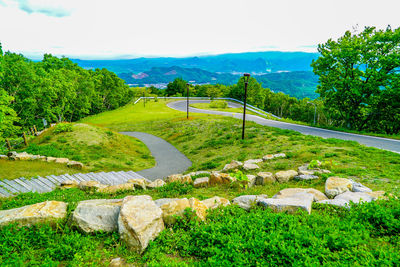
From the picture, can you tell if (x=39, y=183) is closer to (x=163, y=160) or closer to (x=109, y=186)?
(x=109, y=186)

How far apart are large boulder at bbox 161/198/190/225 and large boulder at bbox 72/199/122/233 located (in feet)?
4.37

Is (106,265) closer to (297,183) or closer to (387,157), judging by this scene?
(297,183)

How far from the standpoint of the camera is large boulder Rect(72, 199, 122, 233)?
5.44m

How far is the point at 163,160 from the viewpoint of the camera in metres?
23.0

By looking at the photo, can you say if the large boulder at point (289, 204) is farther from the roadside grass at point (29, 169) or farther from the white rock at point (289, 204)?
the roadside grass at point (29, 169)

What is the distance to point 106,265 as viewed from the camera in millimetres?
4480

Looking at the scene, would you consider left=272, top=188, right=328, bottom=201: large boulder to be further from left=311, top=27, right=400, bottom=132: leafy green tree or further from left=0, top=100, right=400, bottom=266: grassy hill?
left=311, top=27, right=400, bottom=132: leafy green tree

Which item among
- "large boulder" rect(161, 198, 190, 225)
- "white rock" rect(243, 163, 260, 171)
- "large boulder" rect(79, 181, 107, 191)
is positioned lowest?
"large boulder" rect(79, 181, 107, 191)

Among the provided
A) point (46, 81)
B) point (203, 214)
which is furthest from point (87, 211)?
point (46, 81)

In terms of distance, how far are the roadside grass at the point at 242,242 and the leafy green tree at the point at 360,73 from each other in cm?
2507

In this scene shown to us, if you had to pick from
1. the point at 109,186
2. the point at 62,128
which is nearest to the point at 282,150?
the point at 109,186

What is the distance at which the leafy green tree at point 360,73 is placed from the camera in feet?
76.4

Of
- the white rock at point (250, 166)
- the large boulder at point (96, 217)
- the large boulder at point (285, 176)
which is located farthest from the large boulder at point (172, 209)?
the white rock at point (250, 166)

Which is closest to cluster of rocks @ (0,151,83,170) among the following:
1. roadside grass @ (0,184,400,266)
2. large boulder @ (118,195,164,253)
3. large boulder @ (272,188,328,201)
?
roadside grass @ (0,184,400,266)
